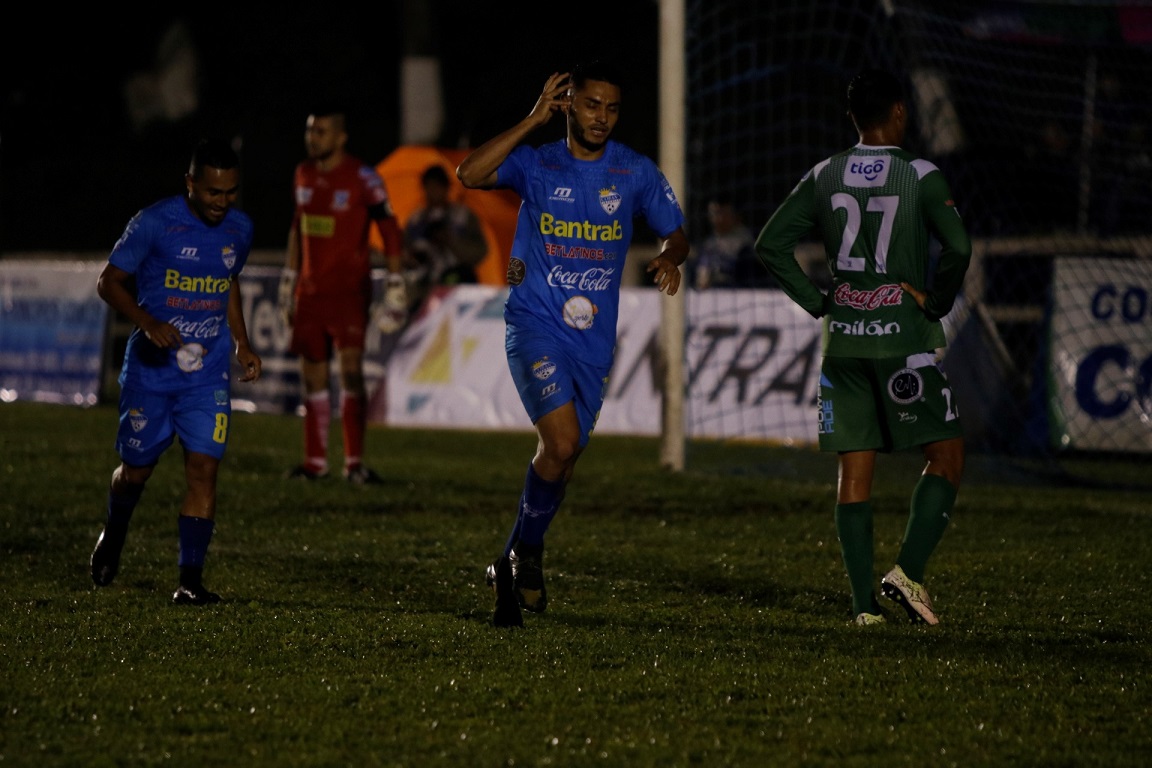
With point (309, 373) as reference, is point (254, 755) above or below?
below

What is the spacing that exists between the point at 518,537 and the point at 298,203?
523 centimetres

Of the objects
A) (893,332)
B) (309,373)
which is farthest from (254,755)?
(309,373)

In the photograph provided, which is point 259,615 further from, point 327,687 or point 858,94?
point 858,94

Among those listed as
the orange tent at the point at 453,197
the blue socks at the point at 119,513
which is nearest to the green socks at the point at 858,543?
the blue socks at the point at 119,513

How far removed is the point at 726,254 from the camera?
14.1 meters

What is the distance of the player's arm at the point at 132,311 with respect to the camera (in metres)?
Result: 6.24

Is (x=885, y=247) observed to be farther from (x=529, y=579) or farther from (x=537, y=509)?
(x=529, y=579)

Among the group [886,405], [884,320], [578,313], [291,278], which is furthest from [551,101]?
[291,278]

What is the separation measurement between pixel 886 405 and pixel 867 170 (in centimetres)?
82

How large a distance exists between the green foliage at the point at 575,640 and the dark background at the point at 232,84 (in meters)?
14.1

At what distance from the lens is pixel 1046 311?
12.2 meters

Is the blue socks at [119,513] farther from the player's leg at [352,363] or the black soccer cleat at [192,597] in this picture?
the player's leg at [352,363]

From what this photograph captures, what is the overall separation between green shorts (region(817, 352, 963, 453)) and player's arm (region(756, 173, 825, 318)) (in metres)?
0.24

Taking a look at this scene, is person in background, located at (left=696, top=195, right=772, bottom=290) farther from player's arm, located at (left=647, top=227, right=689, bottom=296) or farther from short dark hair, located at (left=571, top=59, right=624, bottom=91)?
short dark hair, located at (left=571, top=59, right=624, bottom=91)
